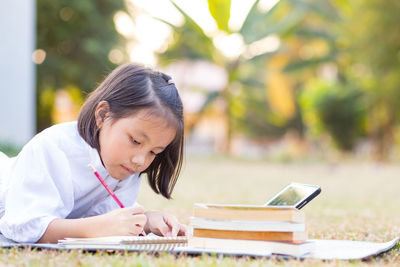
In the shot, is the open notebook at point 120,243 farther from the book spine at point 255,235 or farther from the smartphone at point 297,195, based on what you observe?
the smartphone at point 297,195

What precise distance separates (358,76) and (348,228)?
34.9 ft

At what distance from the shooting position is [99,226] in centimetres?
170

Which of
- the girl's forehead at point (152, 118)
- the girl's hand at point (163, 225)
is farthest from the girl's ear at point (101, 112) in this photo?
the girl's hand at point (163, 225)

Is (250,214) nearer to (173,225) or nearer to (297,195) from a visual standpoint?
(297,195)

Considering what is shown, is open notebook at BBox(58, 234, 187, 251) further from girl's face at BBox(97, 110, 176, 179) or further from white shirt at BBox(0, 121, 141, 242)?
girl's face at BBox(97, 110, 176, 179)

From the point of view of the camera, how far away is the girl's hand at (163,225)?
1955mm

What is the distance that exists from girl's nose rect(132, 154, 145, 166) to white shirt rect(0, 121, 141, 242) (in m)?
0.14

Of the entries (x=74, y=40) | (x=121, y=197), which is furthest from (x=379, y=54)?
(x=121, y=197)

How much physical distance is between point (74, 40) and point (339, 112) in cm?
585

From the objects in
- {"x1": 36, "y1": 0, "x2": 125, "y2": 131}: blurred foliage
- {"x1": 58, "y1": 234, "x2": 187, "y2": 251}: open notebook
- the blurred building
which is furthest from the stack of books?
{"x1": 36, "y1": 0, "x2": 125, "y2": 131}: blurred foliage

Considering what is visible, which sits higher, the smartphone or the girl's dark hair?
the girl's dark hair

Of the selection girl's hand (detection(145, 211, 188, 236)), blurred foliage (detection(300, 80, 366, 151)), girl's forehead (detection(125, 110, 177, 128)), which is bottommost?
girl's hand (detection(145, 211, 188, 236))

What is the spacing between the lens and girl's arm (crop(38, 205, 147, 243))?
1.69m

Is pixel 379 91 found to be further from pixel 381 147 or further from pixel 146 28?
pixel 146 28
